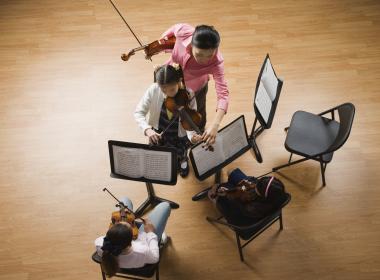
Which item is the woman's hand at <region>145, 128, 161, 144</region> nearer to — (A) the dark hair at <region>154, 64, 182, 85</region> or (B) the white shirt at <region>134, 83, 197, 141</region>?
(B) the white shirt at <region>134, 83, 197, 141</region>

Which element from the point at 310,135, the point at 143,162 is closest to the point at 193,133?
the point at 143,162

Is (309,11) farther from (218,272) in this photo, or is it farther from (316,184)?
(218,272)

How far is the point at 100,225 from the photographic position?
3.37 metres

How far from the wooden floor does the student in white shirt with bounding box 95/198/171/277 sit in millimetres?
499

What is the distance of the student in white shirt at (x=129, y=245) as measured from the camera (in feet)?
7.74

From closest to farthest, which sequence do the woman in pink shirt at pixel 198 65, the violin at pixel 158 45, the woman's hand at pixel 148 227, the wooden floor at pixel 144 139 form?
the woman's hand at pixel 148 227 < the woman in pink shirt at pixel 198 65 < the violin at pixel 158 45 < the wooden floor at pixel 144 139

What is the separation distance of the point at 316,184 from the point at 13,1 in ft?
12.5

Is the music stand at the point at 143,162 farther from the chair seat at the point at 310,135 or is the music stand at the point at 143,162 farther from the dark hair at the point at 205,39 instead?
the chair seat at the point at 310,135

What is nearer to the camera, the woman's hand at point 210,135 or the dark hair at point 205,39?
the dark hair at point 205,39

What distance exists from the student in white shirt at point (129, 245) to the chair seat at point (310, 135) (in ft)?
3.84

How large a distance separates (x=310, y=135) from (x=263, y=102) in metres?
0.50

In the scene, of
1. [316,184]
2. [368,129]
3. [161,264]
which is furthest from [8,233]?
[368,129]

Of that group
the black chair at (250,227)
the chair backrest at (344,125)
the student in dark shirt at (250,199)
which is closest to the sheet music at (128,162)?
the student in dark shirt at (250,199)

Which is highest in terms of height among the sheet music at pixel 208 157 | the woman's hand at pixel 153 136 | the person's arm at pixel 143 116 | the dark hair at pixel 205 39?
the dark hair at pixel 205 39
